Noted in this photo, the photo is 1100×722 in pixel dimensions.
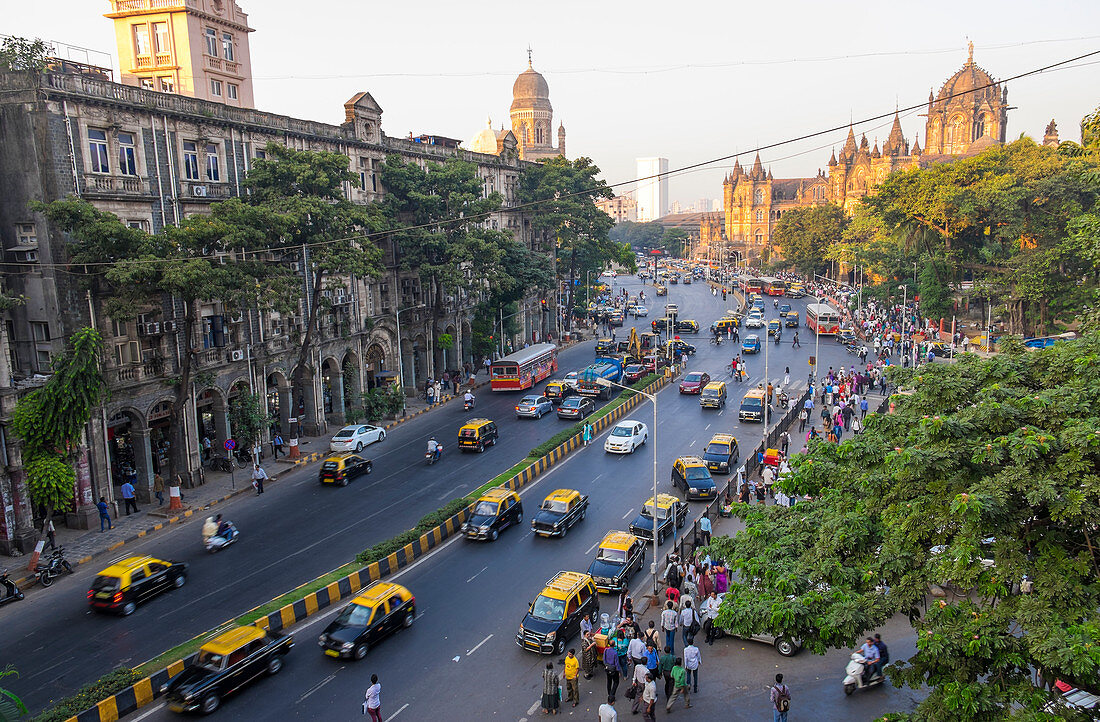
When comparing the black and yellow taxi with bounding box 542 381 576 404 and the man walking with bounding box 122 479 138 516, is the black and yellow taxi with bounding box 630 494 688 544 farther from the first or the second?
the black and yellow taxi with bounding box 542 381 576 404

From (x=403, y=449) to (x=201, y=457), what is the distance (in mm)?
9883

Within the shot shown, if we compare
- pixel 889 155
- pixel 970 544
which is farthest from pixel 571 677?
pixel 889 155

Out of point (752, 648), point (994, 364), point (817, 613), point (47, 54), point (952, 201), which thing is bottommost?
point (752, 648)

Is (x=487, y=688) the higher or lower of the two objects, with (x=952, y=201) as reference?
lower

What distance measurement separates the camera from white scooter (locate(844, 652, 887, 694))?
59.4 feet

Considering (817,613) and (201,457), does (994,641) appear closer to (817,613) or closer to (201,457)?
(817,613)

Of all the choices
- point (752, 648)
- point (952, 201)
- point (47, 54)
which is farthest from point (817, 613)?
point (952, 201)

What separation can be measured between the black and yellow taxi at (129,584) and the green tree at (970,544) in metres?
18.8

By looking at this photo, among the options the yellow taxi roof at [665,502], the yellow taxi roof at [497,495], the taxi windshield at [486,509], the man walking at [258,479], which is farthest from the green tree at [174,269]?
the yellow taxi roof at [665,502]

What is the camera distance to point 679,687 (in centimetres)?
1803

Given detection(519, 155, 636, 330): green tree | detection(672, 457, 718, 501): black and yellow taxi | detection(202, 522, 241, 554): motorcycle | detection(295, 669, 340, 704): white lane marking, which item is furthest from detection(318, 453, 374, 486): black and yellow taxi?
detection(519, 155, 636, 330): green tree

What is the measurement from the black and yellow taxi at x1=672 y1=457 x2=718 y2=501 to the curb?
7.01 m

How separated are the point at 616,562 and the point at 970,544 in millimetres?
15600

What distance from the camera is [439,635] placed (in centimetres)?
2192
